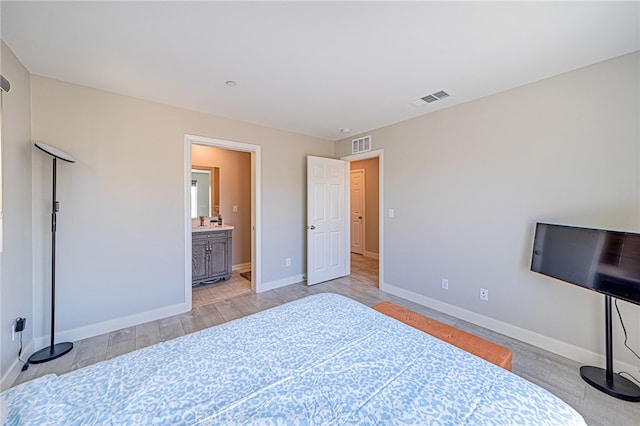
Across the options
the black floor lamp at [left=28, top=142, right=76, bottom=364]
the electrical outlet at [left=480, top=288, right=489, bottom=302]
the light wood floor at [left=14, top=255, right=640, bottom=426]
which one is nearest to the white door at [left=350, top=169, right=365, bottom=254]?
the light wood floor at [left=14, top=255, right=640, bottom=426]

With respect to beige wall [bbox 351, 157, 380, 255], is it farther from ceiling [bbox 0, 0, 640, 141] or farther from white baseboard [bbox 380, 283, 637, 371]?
ceiling [bbox 0, 0, 640, 141]

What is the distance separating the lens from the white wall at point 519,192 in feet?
6.23

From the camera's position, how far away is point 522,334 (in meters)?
2.35

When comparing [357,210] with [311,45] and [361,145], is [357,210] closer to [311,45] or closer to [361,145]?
[361,145]

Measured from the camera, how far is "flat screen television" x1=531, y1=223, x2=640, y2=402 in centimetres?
158

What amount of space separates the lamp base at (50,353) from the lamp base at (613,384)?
411 centimetres

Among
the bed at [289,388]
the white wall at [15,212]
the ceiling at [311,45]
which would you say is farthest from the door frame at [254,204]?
the bed at [289,388]

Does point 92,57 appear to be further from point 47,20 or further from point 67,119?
point 67,119

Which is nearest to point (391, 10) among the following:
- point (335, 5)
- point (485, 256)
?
A: point (335, 5)

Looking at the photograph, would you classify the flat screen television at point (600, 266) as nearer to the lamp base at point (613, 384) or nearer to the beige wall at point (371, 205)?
the lamp base at point (613, 384)

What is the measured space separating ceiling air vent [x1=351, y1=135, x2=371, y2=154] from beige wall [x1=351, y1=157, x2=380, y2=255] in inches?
77.8

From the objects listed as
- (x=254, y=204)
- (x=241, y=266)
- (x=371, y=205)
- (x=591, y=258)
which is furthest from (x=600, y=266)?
(x=241, y=266)

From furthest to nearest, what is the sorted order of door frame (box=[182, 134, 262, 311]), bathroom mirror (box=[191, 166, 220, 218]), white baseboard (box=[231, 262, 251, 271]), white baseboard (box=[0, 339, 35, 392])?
white baseboard (box=[231, 262, 251, 271]) → bathroom mirror (box=[191, 166, 220, 218]) → door frame (box=[182, 134, 262, 311]) → white baseboard (box=[0, 339, 35, 392])

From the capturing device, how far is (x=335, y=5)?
141cm
